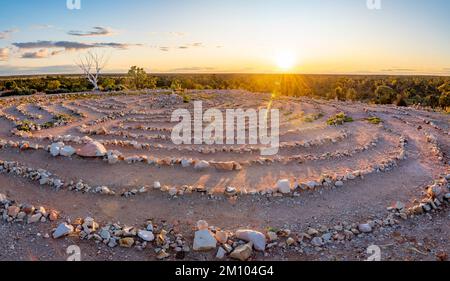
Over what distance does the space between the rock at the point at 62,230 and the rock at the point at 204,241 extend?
193cm

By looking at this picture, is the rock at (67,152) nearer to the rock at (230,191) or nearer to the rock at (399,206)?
the rock at (230,191)

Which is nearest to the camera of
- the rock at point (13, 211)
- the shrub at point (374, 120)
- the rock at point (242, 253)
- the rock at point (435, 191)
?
the rock at point (242, 253)

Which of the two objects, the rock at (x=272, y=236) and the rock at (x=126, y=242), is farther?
the rock at (x=272, y=236)

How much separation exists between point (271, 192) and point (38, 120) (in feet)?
36.7

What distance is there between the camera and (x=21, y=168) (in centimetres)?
794

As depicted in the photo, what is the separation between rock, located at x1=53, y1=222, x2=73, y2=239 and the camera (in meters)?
5.42

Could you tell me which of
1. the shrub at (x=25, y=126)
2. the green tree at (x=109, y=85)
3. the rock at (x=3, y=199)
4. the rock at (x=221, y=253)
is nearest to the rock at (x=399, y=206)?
the rock at (x=221, y=253)

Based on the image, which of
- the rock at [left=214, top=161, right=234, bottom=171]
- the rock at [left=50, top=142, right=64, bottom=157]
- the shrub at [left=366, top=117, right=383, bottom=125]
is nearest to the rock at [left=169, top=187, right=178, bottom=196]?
the rock at [left=214, top=161, right=234, bottom=171]

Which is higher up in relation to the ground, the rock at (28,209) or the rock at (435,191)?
the rock at (435,191)

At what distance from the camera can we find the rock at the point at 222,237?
531 cm

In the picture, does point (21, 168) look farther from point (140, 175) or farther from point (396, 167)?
point (396, 167)

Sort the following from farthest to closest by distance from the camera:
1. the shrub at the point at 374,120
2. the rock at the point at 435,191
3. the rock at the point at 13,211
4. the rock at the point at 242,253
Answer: the shrub at the point at 374,120 < the rock at the point at 435,191 < the rock at the point at 13,211 < the rock at the point at 242,253

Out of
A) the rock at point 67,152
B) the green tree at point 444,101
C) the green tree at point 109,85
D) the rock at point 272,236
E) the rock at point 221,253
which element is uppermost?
the green tree at point 109,85
